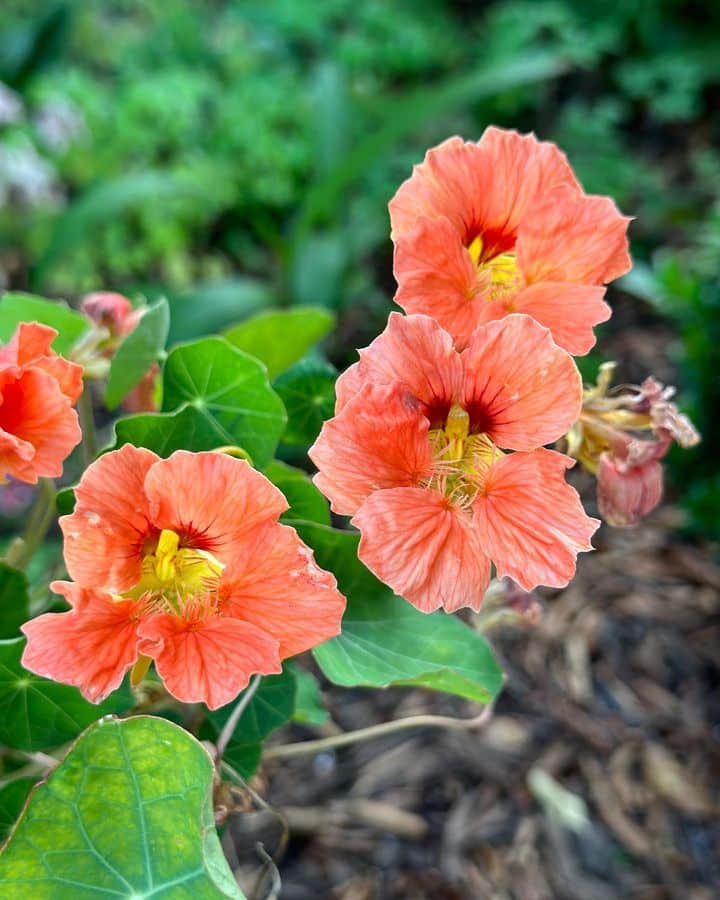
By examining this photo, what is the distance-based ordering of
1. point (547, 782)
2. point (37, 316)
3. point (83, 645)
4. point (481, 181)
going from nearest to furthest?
point (83, 645), point (481, 181), point (37, 316), point (547, 782)

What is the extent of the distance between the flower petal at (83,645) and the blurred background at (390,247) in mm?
312

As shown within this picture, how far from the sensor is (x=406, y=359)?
0.44m

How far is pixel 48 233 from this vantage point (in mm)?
2162

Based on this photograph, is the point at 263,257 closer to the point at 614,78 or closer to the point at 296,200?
the point at 296,200

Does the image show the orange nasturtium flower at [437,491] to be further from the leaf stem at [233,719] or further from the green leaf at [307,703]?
the green leaf at [307,703]

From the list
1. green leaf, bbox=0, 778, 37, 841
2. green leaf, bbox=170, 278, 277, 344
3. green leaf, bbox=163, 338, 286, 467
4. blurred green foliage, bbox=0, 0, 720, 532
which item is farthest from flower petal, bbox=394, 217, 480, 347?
green leaf, bbox=170, 278, 277, 344

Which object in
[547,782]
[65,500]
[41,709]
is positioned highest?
[65,500]

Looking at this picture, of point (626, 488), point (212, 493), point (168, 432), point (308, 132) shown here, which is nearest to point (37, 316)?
point (168, 432)

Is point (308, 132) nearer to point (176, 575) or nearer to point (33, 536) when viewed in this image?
point (33, 536)

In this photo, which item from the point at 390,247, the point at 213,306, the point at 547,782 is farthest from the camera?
the point at 390,247

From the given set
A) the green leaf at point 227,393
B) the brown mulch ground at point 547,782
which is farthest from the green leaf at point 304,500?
the brown mulch ground at point 547,782

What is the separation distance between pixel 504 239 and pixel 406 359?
0.13 metres

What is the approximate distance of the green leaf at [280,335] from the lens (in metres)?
0.70

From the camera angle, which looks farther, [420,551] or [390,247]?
[390,247]
